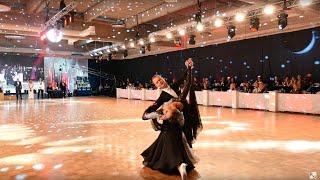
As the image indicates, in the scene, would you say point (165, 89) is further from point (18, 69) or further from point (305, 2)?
point (18, 69)

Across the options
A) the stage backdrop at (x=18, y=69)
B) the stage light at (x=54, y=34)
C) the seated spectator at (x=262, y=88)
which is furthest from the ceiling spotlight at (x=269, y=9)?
the stage backdrop at (x=18, y=69)

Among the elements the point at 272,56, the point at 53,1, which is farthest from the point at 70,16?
the point at 272,56

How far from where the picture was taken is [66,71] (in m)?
Answer: 24.5

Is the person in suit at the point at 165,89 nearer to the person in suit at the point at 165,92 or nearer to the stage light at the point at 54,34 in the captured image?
the person in suit at the point at 165,92

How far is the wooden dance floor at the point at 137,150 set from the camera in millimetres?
3979

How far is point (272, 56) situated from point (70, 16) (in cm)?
903

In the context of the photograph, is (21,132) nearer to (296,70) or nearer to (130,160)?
(130,160)

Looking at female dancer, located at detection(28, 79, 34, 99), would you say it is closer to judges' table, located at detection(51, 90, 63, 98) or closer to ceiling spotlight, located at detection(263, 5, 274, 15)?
judges' table, located at detection(51, 90, 63, 98)

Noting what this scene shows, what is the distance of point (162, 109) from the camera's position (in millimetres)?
4016

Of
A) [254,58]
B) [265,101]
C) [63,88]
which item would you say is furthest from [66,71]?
[265,101]

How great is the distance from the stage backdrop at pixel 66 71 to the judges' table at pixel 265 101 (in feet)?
43.6

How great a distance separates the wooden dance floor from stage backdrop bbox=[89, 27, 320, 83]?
516 cm

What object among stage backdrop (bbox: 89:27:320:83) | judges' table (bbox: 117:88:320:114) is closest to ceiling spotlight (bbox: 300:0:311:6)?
judges' table (bbox: 117:88:320:114)

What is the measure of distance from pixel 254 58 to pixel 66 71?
1533cm
